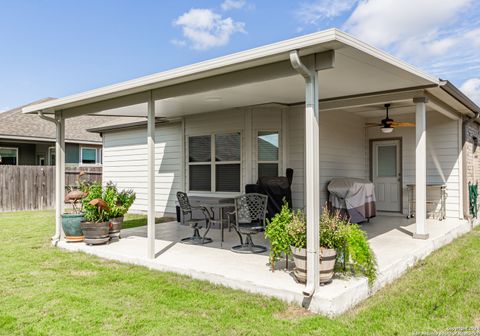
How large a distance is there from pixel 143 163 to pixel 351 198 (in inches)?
247

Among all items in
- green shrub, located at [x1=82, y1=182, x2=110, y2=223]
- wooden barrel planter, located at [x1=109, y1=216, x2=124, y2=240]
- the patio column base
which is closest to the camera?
the patio column base

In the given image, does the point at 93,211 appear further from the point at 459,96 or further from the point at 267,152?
the point at 459,96

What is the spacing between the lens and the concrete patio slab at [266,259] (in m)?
3.76

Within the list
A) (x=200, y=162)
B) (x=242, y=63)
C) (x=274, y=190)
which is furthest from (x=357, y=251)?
(x=200, y=162)

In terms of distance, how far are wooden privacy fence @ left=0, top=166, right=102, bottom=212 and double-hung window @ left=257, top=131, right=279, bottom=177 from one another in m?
8.91

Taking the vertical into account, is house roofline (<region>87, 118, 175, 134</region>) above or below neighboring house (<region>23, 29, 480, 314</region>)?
above

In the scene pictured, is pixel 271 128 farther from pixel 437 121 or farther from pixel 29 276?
pixel 29 276

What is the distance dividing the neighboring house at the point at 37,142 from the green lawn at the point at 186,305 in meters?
11.3

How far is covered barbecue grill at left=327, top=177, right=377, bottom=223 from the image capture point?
24.8 feet

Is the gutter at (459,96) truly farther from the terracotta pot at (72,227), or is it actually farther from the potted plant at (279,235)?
the terracotta pot at (72,227)

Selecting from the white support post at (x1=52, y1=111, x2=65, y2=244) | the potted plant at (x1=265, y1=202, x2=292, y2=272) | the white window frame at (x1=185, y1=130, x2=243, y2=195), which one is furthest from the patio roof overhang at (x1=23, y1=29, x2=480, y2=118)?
the potted plant at (x1=265, y1=202, x2=292, y2=272)

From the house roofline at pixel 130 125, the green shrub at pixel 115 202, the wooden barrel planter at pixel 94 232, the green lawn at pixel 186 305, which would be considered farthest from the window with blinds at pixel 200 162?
the green lawn at pixel 186 305

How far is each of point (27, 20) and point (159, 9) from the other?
3938 millimetres

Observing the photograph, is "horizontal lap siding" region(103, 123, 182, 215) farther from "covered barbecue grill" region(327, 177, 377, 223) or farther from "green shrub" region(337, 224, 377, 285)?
"green shrub" region(337, 224, 377, 285)
